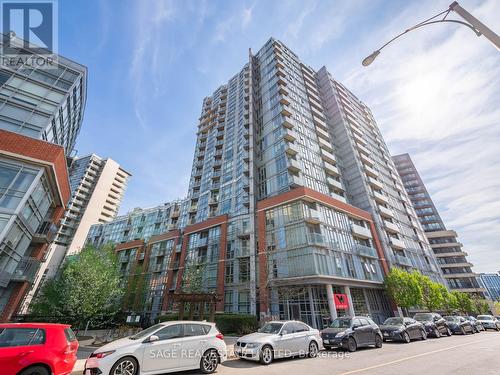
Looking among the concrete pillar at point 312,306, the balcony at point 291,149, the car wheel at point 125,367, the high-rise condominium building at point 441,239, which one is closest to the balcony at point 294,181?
the balcony at point 291,149

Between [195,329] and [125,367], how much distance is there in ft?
7.45

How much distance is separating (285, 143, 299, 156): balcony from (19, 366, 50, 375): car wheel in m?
31.7

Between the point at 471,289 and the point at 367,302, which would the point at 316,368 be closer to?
the point at 367,302

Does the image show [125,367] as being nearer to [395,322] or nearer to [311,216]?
[395,322]

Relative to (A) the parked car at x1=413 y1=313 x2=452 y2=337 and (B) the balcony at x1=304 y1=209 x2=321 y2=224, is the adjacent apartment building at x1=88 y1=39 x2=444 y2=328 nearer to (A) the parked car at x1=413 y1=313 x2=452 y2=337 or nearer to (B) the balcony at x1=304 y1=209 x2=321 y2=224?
(B) the balcony at x1=304 y1=209 x2=321 y2=224

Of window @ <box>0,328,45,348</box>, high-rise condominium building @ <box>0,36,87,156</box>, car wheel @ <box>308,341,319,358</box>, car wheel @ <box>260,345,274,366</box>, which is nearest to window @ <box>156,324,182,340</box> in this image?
window @ <box>0,328,45,348</box>

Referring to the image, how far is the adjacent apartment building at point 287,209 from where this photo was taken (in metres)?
26.4

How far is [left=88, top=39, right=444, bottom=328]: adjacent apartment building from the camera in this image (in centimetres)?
2636

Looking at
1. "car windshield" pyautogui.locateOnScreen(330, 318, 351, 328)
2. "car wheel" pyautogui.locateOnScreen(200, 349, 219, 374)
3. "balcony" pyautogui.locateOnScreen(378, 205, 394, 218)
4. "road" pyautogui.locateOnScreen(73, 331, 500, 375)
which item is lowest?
"road" pyautogui.locateOnScreen(73, 331, 500, 375)

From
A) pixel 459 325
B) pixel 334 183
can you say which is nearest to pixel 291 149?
pixel 334 183

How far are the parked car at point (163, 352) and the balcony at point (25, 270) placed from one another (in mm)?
15187

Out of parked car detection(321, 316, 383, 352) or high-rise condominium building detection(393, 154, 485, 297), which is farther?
high-rise condominium building detection(393, 154, 485, 297)

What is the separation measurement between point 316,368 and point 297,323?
299 centimetres

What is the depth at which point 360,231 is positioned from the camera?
31938 millimetres
